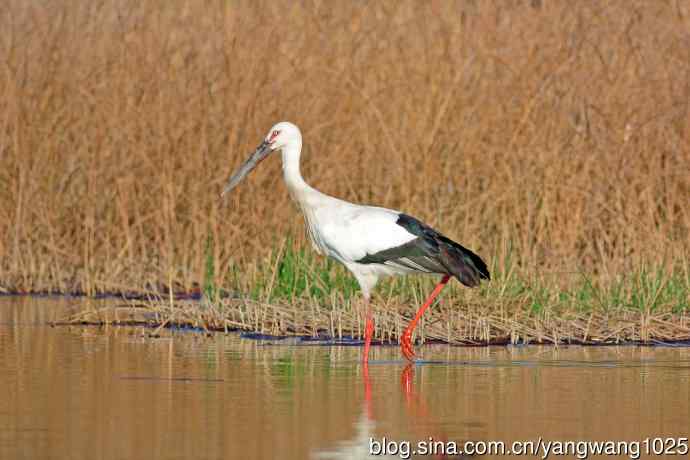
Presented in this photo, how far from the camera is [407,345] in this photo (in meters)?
8.98

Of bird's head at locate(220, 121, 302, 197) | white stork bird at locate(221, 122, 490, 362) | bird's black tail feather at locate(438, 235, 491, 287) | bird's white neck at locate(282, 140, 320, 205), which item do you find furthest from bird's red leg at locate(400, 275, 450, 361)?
bird's head at locate(220, 121, 302, 197)

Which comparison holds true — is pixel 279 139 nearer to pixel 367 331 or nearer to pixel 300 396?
pixel 367 331

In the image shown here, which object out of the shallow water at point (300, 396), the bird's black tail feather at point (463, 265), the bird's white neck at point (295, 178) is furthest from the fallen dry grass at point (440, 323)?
the bird's white neck at point (295, 178)

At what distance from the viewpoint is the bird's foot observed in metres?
8.84

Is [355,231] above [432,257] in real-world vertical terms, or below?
above

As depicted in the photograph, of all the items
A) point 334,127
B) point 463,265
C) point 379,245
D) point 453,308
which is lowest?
point 453,308

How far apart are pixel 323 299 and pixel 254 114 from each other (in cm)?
248

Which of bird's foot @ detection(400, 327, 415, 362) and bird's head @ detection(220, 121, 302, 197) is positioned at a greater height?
bird's head @ detection(220, 121, 302, 197)

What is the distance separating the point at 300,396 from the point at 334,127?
5.80 meters

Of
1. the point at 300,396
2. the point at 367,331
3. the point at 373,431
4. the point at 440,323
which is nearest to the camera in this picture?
the point at 373,431

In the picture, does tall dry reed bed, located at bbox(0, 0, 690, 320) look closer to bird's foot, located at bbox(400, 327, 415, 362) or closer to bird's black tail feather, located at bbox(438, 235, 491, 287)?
bird's black tail feather, located at bbox(438, 235, 491, 287)

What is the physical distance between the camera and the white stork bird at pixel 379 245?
934 centimetres

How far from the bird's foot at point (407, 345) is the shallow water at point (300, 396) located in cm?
8

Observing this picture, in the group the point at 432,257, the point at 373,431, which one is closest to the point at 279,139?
the point at 432,257
